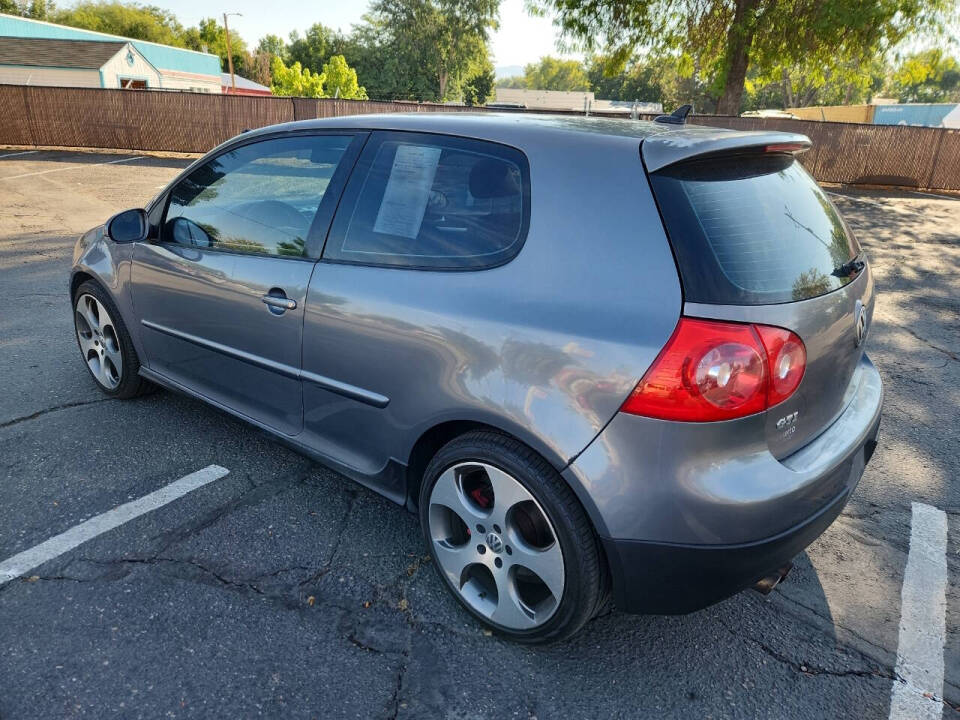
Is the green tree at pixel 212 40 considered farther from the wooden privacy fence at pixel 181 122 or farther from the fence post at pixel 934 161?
the fence post at pixel 934 161

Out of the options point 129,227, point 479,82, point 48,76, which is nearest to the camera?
point 129,227

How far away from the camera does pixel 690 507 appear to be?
183 centimetres

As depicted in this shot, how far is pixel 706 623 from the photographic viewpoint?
2430 millimetres

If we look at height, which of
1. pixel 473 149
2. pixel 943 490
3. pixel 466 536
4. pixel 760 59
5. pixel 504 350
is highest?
pixel 760 59

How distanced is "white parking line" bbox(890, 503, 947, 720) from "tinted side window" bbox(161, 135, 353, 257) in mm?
2565

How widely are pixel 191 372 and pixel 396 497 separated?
55.3 inches

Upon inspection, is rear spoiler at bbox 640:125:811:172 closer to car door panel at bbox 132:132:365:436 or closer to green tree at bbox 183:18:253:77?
car door panel at bbox 132:132:365:436

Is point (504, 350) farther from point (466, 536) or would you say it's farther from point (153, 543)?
point (153, 543)

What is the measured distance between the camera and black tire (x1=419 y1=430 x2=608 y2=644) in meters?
1.99

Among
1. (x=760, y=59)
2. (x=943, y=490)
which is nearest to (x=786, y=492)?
(x=943, y=490)

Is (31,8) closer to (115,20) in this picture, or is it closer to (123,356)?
(115,20)

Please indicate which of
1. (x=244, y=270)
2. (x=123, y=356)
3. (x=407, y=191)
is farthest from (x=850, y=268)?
(x=123, y=356)

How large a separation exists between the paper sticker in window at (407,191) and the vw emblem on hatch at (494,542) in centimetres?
107

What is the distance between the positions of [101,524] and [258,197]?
154 cm
